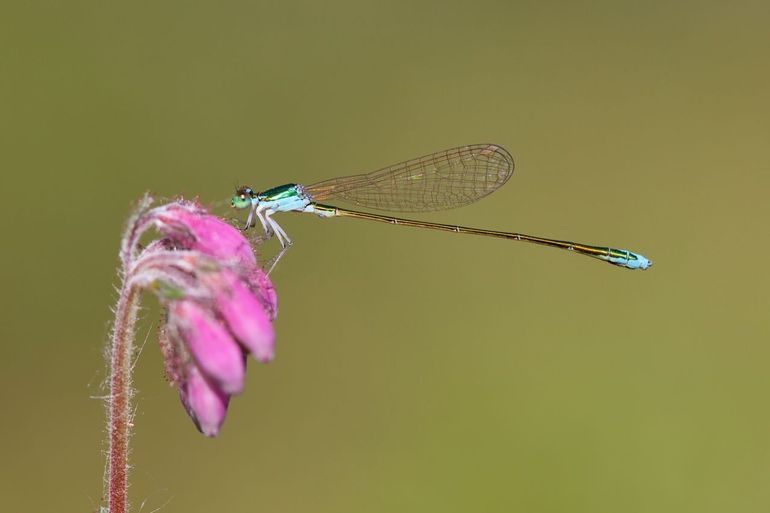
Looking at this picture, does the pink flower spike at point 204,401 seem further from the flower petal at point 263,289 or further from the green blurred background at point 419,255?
the green blurred background at point 419,255

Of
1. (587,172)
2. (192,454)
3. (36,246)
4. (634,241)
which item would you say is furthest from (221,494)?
(587,172)

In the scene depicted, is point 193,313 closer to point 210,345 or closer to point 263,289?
point 210,345

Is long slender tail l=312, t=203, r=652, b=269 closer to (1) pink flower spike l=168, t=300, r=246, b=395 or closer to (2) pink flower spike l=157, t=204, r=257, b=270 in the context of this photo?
(2) pink flower spike l=157, t=204, r=257, b=270

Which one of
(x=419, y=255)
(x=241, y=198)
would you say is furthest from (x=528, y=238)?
(x=419, y=255)

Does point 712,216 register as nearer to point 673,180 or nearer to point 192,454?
point 673,180

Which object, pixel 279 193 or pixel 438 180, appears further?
pixel 438 180

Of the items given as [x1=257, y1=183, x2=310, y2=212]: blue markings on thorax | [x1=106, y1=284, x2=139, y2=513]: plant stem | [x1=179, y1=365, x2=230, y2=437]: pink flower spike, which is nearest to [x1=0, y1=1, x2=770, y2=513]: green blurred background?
[x1=257, y1=183, x2=310, y2=212]: blue markings on thorax
